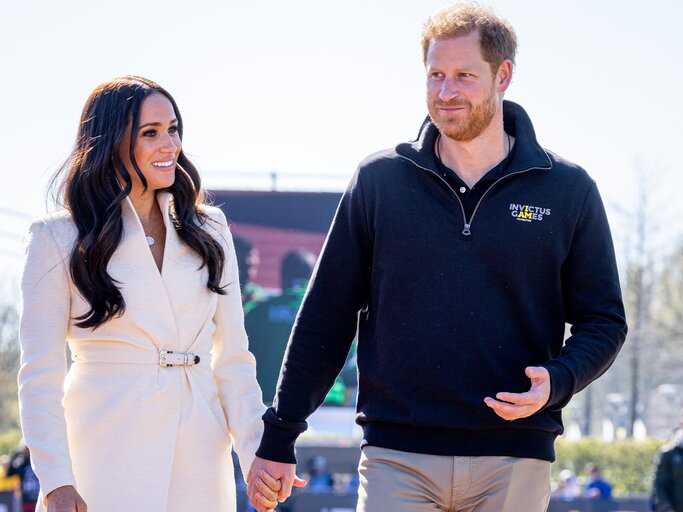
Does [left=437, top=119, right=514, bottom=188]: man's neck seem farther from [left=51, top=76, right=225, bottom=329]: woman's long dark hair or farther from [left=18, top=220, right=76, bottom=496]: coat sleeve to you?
[left=18, top=220, right=76, bottom=496]: coat sleeve

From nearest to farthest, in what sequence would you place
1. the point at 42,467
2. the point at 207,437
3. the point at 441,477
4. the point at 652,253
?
1. the point at 441,477
2. the point at 42,467
3. the point at 207,437
4. the point at 652,253

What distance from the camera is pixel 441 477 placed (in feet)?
12.0

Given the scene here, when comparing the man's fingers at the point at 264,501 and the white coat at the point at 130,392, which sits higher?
the white coat at the point at 130,392

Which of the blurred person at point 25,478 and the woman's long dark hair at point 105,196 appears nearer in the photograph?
the woman's long dark hair at point 105,196

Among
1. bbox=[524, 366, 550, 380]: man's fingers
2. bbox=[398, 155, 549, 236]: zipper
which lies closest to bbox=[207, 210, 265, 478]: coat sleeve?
bbox=[398, 155, 549, 236]: zipper

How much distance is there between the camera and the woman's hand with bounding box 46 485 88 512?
3.92 meters

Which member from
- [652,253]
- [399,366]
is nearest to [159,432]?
[399,366]

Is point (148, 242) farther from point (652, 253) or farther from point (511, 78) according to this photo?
point (652, 253)

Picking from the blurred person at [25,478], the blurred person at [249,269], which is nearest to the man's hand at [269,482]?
the blurred person at [25,478]

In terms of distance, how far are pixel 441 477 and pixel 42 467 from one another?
4.28 feet

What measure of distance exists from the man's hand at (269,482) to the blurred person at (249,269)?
48.5 feet

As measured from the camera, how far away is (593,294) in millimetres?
3838

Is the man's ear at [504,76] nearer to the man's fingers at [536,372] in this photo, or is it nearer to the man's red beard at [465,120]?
the man's red beard at [465,120]

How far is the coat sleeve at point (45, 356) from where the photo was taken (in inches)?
156
